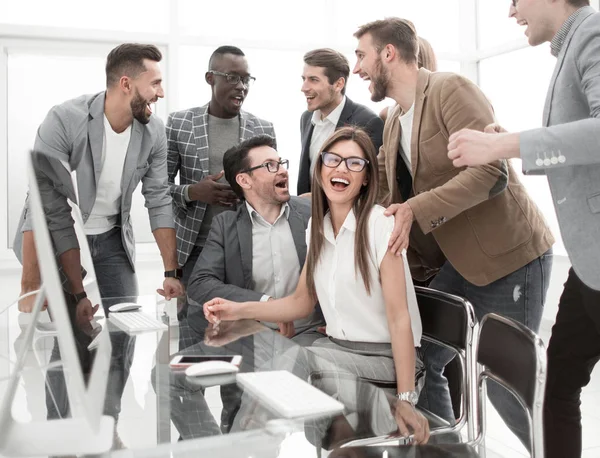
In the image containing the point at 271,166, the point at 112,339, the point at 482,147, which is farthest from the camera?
the point at 271,166

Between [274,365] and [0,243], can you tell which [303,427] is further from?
[0,243]

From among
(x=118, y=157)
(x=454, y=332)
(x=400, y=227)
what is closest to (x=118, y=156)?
(x=118, y=157)

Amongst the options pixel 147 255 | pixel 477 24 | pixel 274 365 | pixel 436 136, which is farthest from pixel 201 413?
pixel 477 24

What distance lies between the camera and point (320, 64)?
324 cm

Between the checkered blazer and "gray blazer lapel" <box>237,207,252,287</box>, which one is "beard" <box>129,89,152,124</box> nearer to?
the checkered blazer

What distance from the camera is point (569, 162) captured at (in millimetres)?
1570

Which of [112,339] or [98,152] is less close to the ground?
[98,152]

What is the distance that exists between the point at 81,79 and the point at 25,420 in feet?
13.6

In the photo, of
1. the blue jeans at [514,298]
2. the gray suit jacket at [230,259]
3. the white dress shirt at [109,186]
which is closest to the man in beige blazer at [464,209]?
Result: the blue jeans at [514,298]

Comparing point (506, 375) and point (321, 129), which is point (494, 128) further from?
point (321, 129)

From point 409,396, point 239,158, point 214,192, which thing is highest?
point 239,158

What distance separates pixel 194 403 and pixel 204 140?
200cm

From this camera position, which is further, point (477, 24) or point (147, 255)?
point (477, 24)

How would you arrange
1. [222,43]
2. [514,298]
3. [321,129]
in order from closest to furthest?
[514,298] → [321,129] → [222,43]
